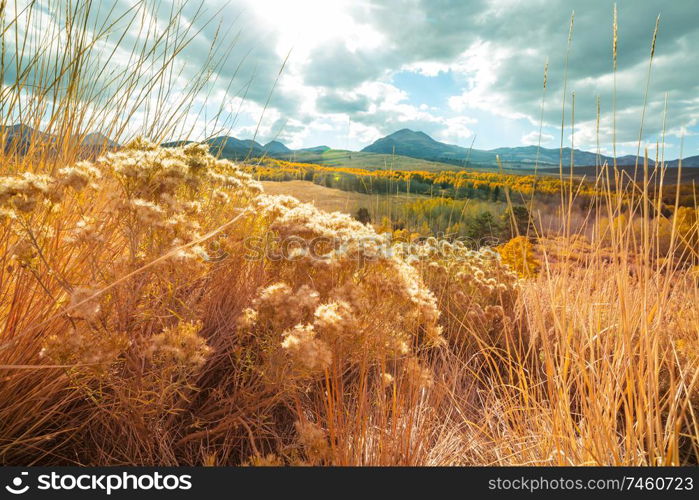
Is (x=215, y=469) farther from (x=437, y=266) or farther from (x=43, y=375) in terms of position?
(x=437, y=266)

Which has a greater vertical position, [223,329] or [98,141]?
[98,141]

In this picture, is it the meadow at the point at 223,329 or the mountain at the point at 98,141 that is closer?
the meadow at the point at 223,329

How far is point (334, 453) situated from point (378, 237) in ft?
2.93

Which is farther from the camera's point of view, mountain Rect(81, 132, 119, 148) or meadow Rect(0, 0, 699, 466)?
mountain Rect(81, 132, 119, 148)

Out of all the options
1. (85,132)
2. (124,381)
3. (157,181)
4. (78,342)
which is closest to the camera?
(78,342)

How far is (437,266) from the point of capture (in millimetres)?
3328

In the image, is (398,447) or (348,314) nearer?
(348,314)

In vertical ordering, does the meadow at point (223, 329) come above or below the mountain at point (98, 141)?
below

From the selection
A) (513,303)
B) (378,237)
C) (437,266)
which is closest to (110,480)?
(378,237)

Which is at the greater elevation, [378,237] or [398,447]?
[378,237]

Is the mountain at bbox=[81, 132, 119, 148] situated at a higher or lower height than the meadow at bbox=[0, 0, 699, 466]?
higher

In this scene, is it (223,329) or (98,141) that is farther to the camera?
(98,141)

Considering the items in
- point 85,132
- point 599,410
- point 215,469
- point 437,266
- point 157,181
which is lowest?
point 215,469

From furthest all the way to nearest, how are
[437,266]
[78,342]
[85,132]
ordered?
[437,266] < [85,132] < [78,342]
